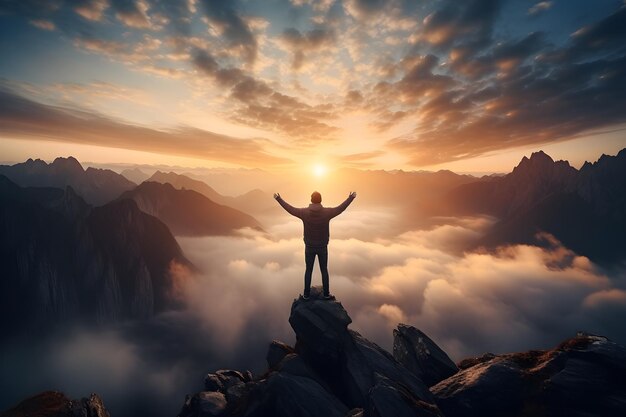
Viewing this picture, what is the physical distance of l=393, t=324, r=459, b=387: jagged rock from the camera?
1652 cm

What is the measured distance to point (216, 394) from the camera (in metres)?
17.3

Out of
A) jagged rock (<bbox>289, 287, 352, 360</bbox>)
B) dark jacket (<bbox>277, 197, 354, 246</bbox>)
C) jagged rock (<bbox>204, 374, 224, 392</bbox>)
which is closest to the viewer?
jagged rock (<bbox>289, 287, 352, 360</bbox>)

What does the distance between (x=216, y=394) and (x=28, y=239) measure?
20853 cm

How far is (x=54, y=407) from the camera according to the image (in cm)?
1321

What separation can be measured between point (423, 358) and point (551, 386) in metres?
6.53

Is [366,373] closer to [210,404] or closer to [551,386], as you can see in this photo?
[551,386]

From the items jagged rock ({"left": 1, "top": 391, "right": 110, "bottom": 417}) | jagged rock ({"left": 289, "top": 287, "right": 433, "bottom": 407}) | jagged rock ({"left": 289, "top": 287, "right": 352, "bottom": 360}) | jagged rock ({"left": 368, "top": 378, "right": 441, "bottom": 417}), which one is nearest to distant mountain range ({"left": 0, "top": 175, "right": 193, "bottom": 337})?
jagged rock ({"left": 1, "top": 391, "right": 110, "bottom": 417})

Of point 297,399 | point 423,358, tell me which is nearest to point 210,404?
point 297,399

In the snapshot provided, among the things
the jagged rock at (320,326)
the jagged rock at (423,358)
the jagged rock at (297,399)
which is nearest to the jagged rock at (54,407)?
the jagged rock at (297,399)

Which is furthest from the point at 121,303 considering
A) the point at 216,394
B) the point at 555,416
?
the point at 555,416

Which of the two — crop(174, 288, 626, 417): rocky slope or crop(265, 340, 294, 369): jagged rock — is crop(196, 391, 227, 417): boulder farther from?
crop(265, 340, 294, 369): jagged rock

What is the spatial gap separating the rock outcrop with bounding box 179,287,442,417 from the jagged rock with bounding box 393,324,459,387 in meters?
2.70

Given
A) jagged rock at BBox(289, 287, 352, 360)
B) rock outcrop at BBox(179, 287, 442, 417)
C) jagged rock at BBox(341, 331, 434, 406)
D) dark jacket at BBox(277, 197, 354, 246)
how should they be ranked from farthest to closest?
dark jacket at BBox(277, 197, 354, 246) → jagged rock at BBox(289, 287, 352, 360) → jagged rock at BBox(341, 331, 434, 406) → rock outcrop at BBox(179, 287, 442, 417)

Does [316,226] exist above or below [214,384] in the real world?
above
